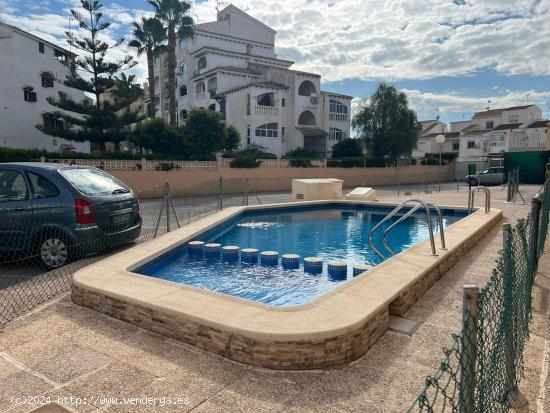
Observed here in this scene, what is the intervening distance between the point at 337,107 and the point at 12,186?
129 feet

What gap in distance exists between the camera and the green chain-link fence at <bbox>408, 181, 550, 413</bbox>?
186 centimetres

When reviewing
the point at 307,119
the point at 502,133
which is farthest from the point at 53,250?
the point at 502,133

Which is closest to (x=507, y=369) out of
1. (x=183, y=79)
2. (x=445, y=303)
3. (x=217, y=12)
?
(x=445, y=303)

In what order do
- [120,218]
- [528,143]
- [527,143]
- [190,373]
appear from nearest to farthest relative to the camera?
[190,373]
[120,218]
[528,143]
[527,143]

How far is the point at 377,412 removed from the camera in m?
2.75

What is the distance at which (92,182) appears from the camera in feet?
23.2

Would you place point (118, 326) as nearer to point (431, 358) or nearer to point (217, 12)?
point (431, 358)

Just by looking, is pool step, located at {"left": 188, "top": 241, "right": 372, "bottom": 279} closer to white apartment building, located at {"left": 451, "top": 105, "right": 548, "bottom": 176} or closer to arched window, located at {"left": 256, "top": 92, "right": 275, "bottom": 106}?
arched window, located at {"left": 256, "top": 92, "right": 275, "bottom": 106}

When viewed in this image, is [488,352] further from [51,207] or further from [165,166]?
[165,166]

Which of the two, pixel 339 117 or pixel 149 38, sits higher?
pixel 149 38

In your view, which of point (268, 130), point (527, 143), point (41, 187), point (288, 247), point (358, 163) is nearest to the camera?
point (41, 187)

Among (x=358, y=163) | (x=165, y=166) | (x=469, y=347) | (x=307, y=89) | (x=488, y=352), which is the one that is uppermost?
(x=307, y=89)

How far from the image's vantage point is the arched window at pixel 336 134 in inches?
1652

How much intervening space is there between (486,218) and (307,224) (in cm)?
538
